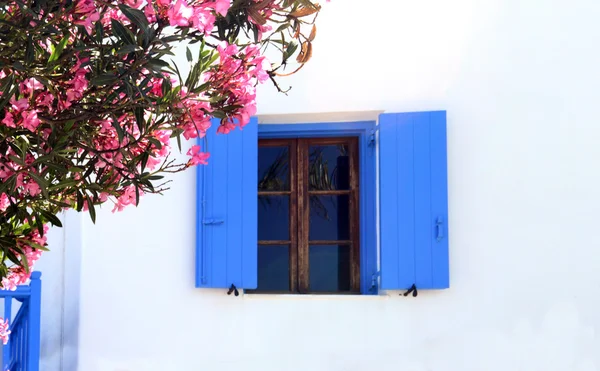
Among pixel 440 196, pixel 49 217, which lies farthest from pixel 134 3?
pixel 440 196

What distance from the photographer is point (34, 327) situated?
4.16 meters

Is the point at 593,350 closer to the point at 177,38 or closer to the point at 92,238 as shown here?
the point at 92,238

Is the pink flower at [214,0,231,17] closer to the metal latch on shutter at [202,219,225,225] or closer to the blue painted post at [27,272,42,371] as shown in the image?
the blue painted post at [27,272,42,371]

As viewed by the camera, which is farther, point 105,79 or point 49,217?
point 49,217

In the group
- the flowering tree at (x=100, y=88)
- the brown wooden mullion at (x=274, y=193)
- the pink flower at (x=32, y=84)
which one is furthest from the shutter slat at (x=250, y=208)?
the pink flower at (x=32, y=84)

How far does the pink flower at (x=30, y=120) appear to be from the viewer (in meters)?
2.00

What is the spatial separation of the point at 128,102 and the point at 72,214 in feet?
11.4

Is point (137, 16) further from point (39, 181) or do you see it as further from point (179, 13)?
point (39, 181)

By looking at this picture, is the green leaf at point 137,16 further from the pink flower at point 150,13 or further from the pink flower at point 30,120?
the pink flower at point 30,120

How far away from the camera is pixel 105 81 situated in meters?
1.84

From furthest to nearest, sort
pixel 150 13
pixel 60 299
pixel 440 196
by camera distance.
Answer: pixel 60 299, pixel 440 196, pixel 150 13

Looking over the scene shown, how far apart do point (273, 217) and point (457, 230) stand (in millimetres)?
1246

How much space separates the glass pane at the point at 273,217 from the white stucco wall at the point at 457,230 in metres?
0.49

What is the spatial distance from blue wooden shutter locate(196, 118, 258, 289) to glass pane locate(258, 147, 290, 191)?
39 cm
